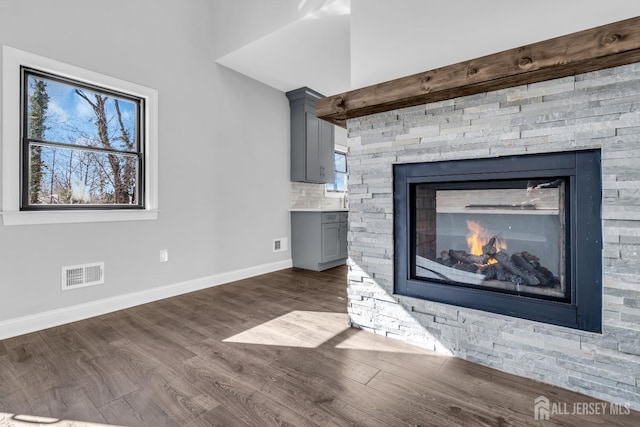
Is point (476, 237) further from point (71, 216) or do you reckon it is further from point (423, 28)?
point (71, 216)

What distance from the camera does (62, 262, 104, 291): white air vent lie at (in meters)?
2.59

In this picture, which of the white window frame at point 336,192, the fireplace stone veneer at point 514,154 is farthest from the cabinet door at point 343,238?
the fireplace stone veneer at point 514,154

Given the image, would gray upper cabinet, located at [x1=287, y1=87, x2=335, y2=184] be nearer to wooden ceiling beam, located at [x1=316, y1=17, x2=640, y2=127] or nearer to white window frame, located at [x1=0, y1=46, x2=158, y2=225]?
white window frame, located at [x1=0, y1=46, x2=158, y2=225]

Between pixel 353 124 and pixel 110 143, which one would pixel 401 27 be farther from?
pixel 110 143

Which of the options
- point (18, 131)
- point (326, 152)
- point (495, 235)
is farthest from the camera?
point (326, 152)

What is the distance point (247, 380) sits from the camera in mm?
1712

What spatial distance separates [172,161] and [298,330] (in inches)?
86.6

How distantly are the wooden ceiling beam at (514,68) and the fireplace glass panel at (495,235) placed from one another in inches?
22.0

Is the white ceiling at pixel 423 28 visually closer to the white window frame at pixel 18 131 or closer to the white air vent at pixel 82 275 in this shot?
the white window frame at pixel 18 131

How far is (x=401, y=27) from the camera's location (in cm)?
210

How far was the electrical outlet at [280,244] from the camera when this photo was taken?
4.50 meters

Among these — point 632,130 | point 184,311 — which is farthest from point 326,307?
point 632,130

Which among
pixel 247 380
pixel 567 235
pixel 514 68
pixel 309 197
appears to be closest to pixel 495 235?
pixel 567 235

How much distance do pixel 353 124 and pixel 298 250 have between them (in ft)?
8.68
